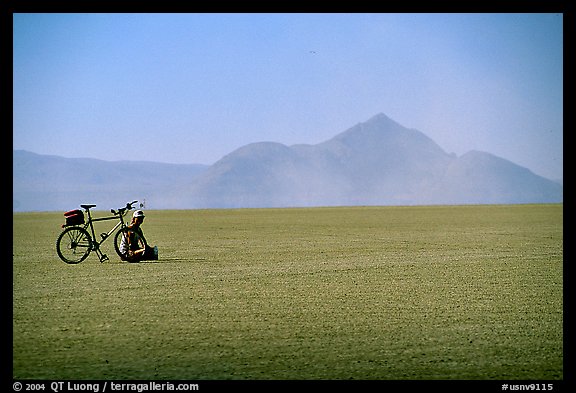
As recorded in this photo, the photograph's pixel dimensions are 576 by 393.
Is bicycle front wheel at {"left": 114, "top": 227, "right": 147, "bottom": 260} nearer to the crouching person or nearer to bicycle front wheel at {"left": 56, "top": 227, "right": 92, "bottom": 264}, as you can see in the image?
the crouching person

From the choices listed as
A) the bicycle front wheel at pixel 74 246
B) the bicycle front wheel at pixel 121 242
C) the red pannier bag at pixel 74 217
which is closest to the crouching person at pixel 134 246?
the bicycle front wheel at pixel 121 242

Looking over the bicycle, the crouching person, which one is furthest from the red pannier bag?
the crouching person

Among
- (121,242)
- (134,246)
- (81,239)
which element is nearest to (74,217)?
(81,239)

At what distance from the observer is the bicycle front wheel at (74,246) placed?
10.2 metres

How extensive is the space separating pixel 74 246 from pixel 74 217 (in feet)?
2.87

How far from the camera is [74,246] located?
1032cm

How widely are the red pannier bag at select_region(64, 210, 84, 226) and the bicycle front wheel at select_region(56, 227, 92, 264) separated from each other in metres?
0.38

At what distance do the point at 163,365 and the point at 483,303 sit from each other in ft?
13.7

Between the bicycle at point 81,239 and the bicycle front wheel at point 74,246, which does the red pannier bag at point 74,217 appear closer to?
the bicycle at point 81,239

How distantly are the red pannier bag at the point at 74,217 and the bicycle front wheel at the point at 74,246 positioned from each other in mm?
383

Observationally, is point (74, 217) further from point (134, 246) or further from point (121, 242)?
point (134, 246)

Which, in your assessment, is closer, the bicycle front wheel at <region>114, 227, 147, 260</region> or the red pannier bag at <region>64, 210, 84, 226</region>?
the red pannier bag at <region>64, 210, 84, 226</region>

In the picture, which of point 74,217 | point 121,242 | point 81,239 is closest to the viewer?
point 74,217

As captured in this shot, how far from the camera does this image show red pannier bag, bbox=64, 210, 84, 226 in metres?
9.65
